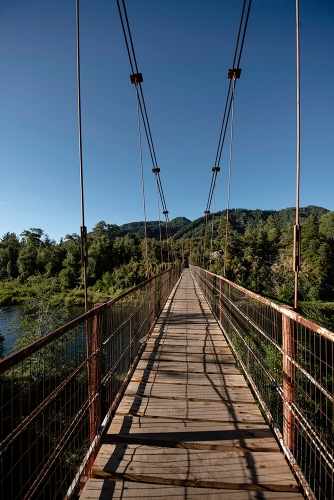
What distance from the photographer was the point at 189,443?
1.96 metres

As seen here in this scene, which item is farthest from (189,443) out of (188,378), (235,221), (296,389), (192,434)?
(235,221)

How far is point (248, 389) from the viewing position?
9.18ft

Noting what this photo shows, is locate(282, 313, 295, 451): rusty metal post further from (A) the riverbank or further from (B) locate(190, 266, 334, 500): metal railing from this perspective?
(A) the riverbank

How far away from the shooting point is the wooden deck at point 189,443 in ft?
5.30

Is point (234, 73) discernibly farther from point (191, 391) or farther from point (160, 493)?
point (160, 493)

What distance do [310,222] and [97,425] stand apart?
212 ft

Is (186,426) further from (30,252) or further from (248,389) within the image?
(30,252)

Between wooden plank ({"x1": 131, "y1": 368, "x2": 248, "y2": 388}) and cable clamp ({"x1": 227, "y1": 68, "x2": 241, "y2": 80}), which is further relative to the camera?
cable clamp ({"x1": 227, "y1": 68, "x2": 241, "y2": 80})

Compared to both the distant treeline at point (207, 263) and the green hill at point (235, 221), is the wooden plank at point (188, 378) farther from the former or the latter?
the green hill at point (235, 221)

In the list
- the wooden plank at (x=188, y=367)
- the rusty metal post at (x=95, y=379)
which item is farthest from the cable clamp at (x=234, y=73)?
the rusty metal post at (x=95, y=379)

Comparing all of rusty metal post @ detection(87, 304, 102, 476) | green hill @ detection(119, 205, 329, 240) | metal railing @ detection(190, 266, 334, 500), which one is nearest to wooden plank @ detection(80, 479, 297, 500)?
metal railing @ detection(190, 266, 334, 500)

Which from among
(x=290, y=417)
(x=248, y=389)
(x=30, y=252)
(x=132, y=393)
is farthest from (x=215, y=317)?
(x=30, y=252)

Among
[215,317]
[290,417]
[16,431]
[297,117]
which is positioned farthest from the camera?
[215,317]

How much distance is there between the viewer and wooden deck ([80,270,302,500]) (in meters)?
1.61
